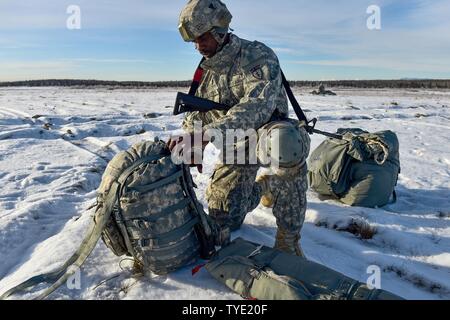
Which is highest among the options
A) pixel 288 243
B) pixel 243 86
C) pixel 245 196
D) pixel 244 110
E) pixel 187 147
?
pixel 243 86

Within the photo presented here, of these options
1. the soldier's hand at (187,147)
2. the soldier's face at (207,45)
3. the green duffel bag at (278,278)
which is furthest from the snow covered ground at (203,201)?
the soldier's face at (207,45)

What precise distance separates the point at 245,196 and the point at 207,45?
1.32 m

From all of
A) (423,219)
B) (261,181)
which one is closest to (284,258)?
(261,181)

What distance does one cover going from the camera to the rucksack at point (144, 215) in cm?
246

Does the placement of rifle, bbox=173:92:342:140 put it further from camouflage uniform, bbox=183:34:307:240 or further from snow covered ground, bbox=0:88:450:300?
snow covered ground, bbox=0:88:450:300

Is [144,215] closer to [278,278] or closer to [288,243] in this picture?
[278,278]

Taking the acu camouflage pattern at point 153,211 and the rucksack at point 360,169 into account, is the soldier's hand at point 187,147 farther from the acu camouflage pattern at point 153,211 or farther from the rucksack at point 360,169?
the rucksack at point 360,169

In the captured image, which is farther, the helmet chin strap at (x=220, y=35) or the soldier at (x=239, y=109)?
the helmet chin strap at (x=220, y=35)

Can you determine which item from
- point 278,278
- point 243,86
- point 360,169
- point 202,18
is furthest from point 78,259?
point 360,169

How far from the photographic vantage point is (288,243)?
3129 millimetres

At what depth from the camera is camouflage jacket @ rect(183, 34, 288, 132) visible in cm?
289

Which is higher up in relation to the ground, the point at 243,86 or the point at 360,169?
the point at 243,86

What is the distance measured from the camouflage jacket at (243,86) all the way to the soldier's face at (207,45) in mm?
53

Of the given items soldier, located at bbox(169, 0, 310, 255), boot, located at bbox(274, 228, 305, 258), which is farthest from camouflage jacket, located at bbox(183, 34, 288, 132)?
boot, located at bbox(274, 228, 305, 258)
